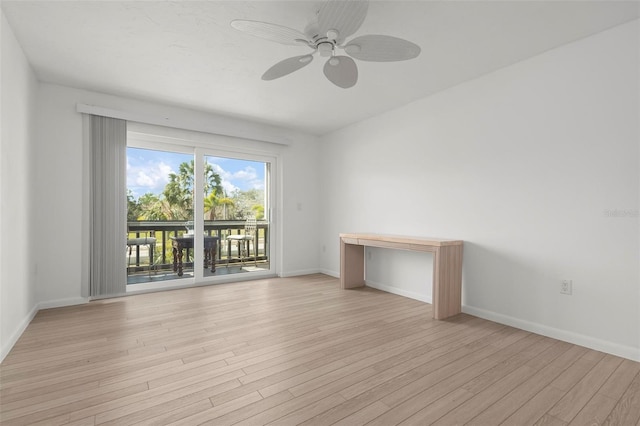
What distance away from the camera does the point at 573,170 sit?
2.56m

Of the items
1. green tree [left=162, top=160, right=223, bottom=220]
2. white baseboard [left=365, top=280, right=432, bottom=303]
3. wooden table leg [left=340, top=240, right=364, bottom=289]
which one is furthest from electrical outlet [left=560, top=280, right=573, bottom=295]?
green tree [left=162, top=160, right=223, bottom=220]

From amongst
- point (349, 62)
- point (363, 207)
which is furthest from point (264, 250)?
point (349, 62)

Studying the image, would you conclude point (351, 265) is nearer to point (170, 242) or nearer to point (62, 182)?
point (170, 242)

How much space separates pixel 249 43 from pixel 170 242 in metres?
2.93

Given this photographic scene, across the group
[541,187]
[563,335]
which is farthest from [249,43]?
[563,335]

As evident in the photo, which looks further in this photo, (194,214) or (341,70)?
(194,214)

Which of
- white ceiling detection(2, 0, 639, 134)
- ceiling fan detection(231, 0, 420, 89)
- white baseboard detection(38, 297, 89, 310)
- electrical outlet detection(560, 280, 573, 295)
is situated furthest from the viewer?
white baseboard detection(38, 297, 89, 310)

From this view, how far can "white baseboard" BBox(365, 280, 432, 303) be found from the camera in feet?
12.2

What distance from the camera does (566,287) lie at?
259cm

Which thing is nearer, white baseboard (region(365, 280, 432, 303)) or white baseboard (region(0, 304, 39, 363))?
white baseboard (region(0, 304, 39, 363))

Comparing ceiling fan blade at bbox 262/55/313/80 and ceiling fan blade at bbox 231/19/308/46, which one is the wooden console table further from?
ceiling fan blade at bbox 231/19/308/46

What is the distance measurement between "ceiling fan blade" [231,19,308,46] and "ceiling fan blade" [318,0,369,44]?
16 centimetres

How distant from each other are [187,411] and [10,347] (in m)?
1.81

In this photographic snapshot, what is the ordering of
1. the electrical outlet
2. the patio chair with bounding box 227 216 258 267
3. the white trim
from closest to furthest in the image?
the electrical outlet
the white trim
the patio chair with bounding box 227 216 258 267
